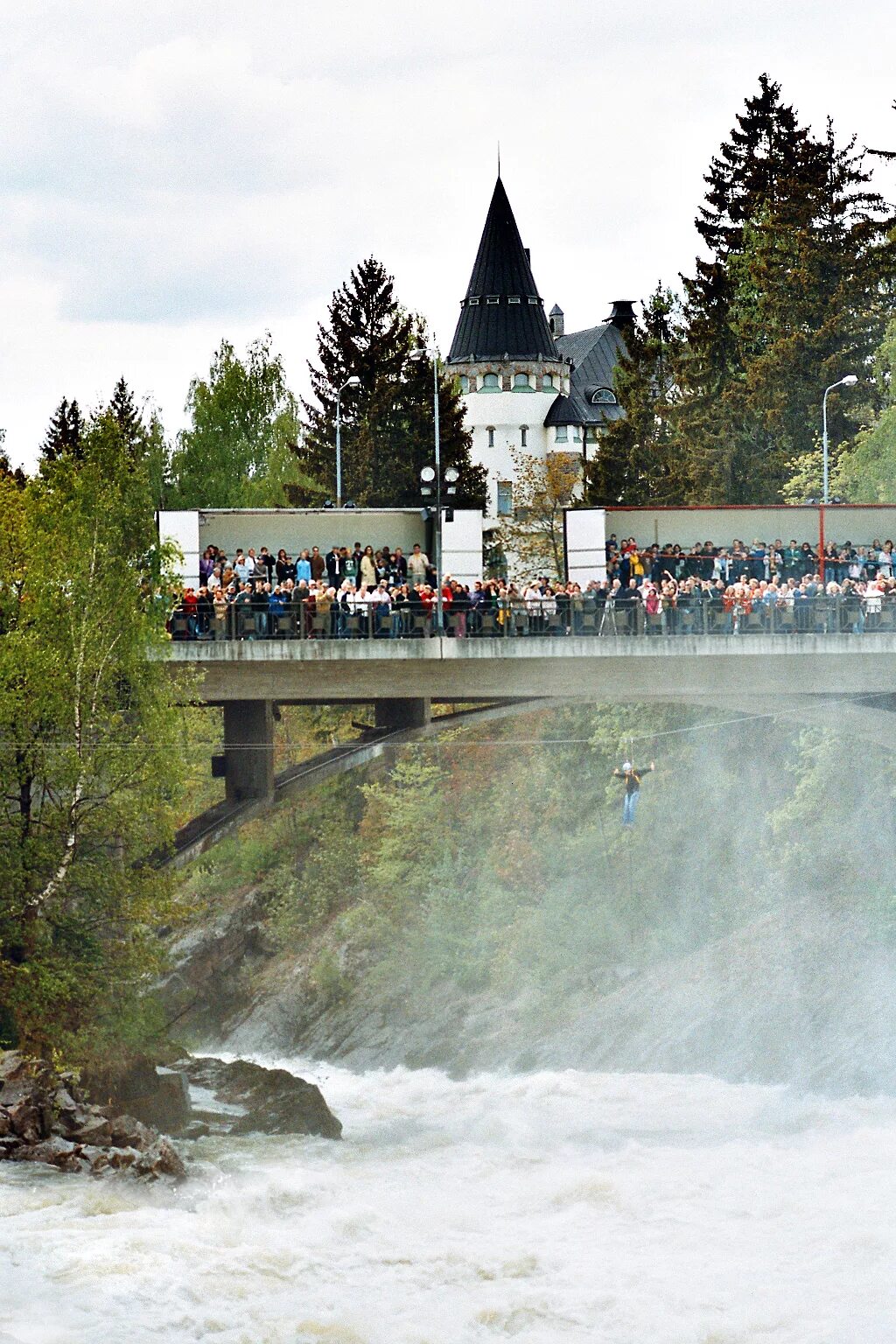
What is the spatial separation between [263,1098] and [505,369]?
75.6 m

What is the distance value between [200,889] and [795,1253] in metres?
39.1

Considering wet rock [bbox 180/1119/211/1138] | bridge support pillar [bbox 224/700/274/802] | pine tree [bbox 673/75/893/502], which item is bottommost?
wet rock [bbox 180/1119/211/1138]

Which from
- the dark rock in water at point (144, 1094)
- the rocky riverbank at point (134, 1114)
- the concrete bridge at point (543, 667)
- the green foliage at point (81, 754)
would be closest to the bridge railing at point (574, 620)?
the concrete bridge at point (543, 667)

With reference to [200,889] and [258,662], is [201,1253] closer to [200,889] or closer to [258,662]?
[258,662]

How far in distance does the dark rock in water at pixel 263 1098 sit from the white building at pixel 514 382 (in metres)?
64.0

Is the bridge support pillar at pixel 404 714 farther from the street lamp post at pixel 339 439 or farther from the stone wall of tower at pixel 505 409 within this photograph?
the stone wall of tower at pixel 505 409

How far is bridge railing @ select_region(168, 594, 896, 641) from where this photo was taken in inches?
1391

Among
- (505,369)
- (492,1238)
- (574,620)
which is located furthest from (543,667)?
(505,369)

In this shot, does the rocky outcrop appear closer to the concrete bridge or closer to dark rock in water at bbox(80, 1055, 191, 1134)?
dark rock in water at bbox(80, 1055, 191, 1134)

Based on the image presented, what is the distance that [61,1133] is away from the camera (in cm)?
2962

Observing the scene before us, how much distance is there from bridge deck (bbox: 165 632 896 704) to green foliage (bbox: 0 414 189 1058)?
352cm

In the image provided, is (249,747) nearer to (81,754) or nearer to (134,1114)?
(81,754)

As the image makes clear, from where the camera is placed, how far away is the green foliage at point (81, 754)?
1177 inches

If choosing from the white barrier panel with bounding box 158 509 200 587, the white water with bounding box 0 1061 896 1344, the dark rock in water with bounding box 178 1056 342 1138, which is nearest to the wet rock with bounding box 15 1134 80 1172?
the white water with bounding box 0 1061 896 1344
